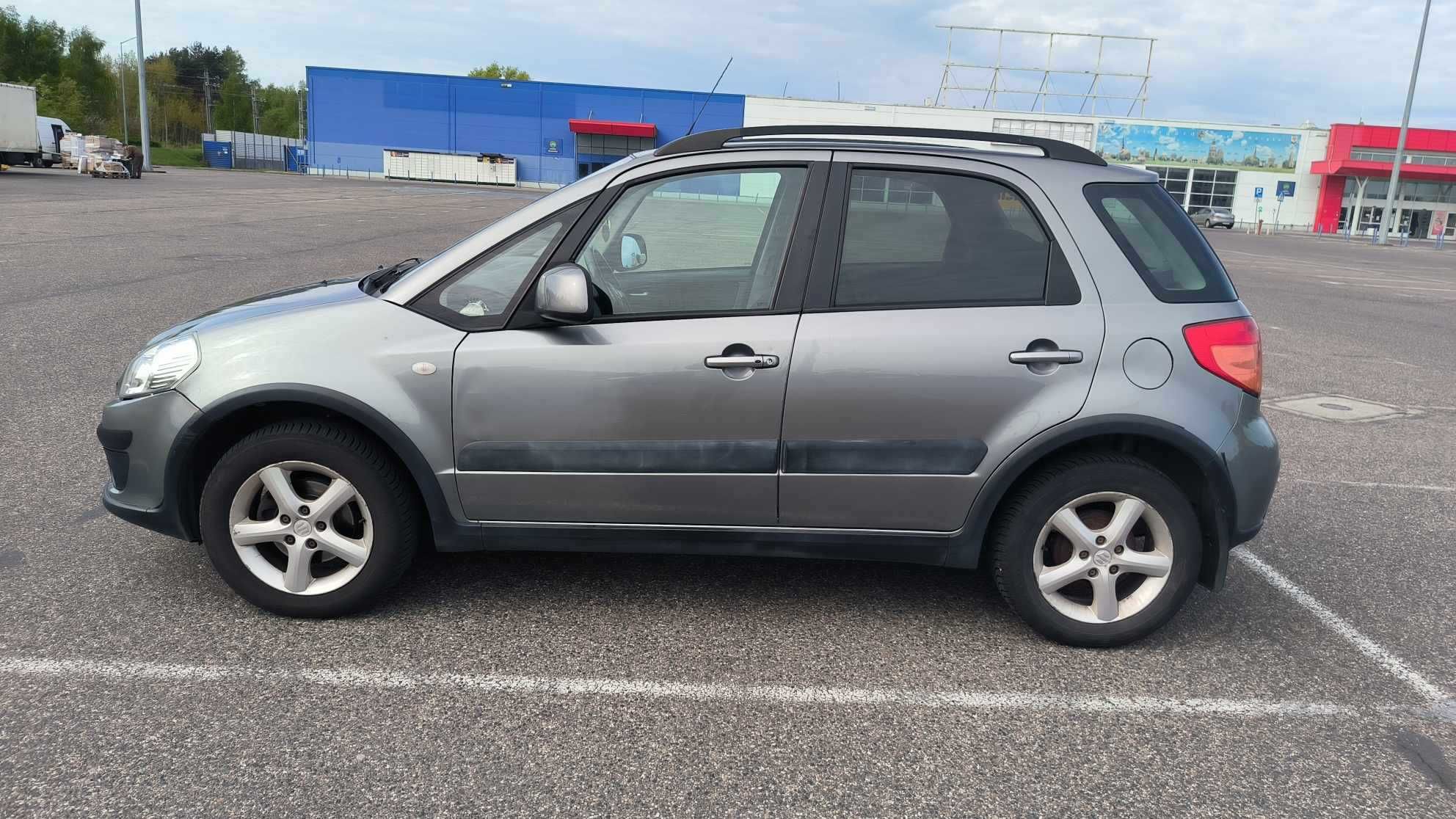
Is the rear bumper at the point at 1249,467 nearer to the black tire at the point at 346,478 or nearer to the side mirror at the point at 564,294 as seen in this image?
the side mirror at the point at 564,294

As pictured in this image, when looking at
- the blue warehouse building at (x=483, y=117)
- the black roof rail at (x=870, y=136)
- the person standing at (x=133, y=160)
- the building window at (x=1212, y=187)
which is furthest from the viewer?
the blue warehouse building at (x=483, y=117)

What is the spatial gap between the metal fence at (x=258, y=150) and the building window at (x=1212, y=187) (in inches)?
2608

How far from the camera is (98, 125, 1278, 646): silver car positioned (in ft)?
11.0

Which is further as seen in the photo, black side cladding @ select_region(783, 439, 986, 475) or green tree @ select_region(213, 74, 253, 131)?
green tree @ select_region(213, 74, 253, 131)

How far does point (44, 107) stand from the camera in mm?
91188

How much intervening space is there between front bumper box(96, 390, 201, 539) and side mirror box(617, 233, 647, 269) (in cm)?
152

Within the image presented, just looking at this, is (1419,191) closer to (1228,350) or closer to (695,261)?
(1228,350)

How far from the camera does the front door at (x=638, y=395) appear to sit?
3.33m

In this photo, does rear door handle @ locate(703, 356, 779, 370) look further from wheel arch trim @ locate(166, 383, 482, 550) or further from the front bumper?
the front bumper

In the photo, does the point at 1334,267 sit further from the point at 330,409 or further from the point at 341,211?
the point at 330,409

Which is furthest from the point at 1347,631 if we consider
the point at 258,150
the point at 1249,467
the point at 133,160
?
the point at 258,150

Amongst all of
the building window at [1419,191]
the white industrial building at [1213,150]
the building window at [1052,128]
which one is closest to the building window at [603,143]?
the white industrial building at [1213,150]

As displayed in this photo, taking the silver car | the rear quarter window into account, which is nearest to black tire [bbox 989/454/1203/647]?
the silver car

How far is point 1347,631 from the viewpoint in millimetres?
3818
